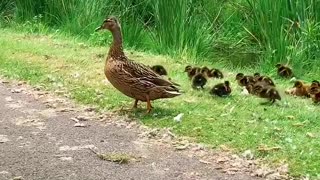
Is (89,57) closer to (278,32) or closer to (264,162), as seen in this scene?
(278,32)

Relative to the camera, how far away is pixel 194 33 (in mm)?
13039

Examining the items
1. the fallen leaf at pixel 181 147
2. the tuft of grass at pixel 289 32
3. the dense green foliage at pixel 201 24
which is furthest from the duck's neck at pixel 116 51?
the tuft of grass at pixel 289 32

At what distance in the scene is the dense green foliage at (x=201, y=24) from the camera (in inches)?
486

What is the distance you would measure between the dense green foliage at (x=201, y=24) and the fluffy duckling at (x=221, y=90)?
3.36m

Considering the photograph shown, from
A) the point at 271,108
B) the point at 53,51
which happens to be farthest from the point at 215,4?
the point at 271,108

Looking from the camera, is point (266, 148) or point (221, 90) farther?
point (221, 90)

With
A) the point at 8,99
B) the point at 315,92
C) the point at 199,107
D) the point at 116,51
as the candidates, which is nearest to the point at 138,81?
the point at 116,51

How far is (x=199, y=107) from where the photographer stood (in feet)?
27.5

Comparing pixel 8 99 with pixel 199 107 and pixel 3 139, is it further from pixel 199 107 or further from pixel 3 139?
pixel 199 107

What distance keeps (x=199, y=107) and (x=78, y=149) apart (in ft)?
5.84

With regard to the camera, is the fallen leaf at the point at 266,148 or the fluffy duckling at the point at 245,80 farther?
the fluffy duckling at the point at 245,80

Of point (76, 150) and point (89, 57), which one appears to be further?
point (89, 57)

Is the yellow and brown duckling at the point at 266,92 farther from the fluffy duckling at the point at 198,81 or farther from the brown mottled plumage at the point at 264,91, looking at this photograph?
the fluffy duckling at the point at 198,81

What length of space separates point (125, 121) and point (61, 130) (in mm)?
685
